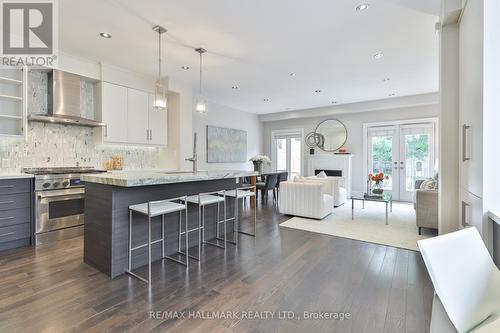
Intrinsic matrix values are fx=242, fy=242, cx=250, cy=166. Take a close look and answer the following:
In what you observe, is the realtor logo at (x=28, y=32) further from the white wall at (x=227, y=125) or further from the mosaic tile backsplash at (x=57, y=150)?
the white wall at (x=227, y=125)

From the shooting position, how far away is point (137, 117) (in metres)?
4.67

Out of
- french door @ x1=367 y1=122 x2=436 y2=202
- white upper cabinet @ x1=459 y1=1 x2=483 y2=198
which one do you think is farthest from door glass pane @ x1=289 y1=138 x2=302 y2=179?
white upper cabinet @ x1=459 y1=1 x2=483 y2=198

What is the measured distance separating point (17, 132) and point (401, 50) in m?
5.68

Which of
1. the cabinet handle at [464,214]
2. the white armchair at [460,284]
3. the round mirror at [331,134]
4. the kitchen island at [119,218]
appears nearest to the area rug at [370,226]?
the cabinet handle at [464,214]

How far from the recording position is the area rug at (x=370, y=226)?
3.54 meters

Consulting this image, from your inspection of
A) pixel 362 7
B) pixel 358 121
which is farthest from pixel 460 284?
pixel 358 121

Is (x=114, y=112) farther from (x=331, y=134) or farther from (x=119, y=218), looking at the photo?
(x=331, y=134)

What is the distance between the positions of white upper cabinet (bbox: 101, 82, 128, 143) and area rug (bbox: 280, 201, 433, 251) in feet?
11.1

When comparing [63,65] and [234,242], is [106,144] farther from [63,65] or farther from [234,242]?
[234,242]

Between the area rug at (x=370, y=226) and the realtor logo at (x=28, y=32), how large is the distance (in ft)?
14.2

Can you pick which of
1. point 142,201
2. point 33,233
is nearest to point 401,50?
point 142,201

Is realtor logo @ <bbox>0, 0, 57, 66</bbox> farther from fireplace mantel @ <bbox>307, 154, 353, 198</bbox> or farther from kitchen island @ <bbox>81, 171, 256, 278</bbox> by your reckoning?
fireplace mantel @ <bbox>307, 154, 353, 198</bbox>

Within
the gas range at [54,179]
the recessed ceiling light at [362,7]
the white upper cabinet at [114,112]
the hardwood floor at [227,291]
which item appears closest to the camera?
the hardwood floor at [227,291]

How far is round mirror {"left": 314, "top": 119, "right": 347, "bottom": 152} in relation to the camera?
25.2 feet
